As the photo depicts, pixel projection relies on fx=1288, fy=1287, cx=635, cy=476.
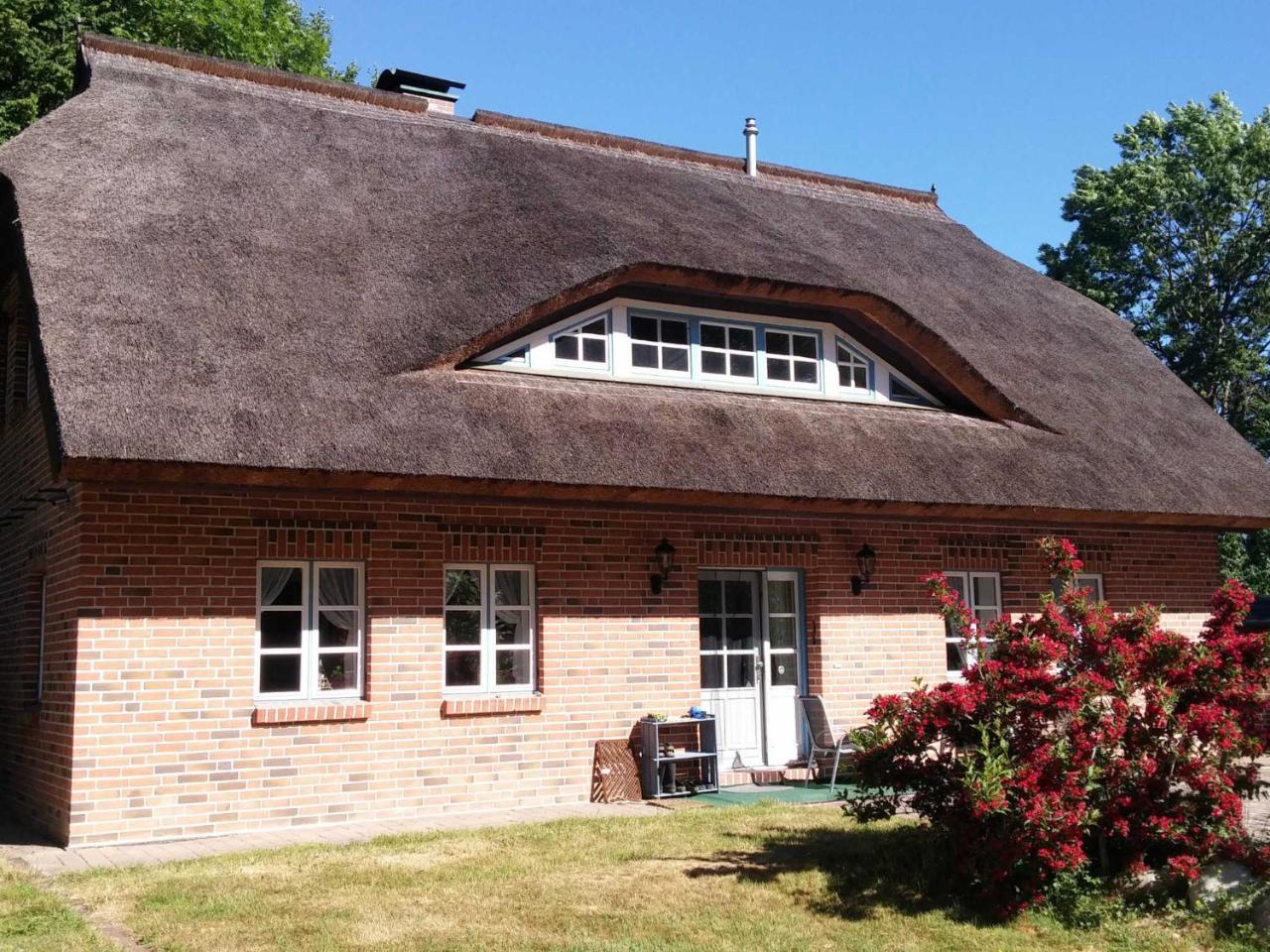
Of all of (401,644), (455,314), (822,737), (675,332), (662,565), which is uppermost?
(675,332)

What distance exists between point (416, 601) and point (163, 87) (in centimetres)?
706

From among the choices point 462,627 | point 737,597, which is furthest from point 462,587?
point 737,597

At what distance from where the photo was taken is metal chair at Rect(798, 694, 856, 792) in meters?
12.1

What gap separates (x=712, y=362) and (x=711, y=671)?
3237 mm

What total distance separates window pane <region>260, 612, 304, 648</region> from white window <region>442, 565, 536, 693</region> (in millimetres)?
1292

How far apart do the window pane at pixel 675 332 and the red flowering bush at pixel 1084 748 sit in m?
5.96

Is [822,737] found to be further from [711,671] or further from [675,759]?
[675,759]

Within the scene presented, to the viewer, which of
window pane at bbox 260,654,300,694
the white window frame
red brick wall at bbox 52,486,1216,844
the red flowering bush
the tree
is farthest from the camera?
the tree

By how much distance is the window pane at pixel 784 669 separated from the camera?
42.9ft

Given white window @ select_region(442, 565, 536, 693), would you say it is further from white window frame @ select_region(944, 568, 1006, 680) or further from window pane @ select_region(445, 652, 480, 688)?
white window frame @ select_region(944, 568, 1006, 680)

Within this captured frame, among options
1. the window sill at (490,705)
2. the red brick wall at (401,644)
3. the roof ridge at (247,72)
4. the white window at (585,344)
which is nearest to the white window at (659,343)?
the white window at (585,344)

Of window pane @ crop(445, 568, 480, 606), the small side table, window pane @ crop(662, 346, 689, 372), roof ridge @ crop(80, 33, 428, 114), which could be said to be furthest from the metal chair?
roof ridge @ crop(80, 33, 428, 114)

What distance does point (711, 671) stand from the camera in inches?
503

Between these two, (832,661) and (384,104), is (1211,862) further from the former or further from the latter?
(384,104)
